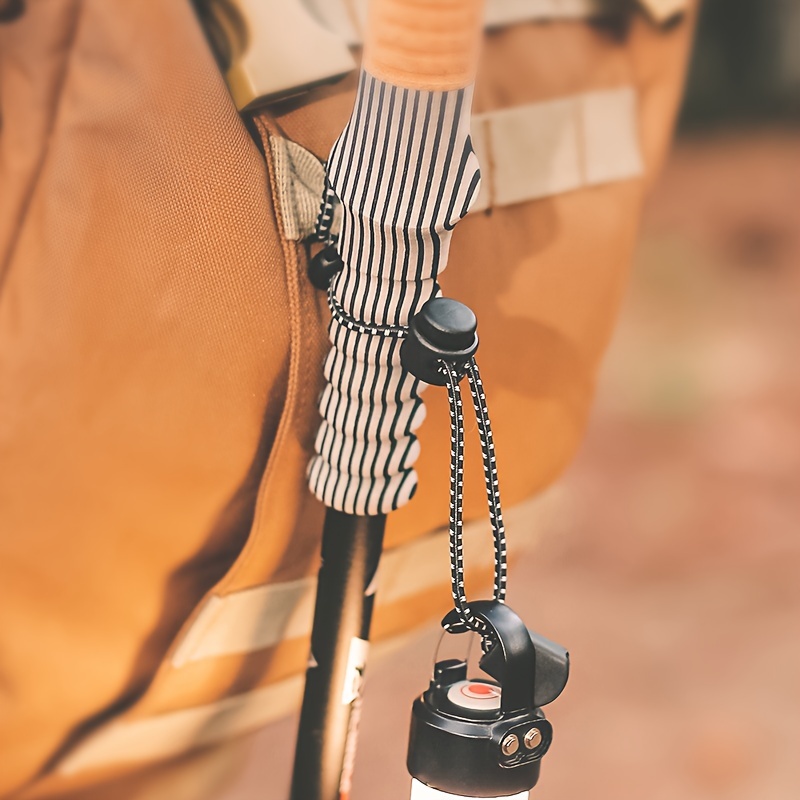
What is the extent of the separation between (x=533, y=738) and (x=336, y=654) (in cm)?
8

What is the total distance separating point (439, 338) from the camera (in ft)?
0.98

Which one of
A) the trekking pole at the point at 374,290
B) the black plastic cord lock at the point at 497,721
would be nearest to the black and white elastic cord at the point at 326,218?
the trekking pole at the point at 374,290

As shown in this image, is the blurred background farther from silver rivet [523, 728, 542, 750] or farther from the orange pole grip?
the orange pole grip

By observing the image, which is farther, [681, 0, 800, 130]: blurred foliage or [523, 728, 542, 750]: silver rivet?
[681, 0, 800, 130]: blurred foliage

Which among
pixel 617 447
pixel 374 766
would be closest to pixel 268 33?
pixel 374 766

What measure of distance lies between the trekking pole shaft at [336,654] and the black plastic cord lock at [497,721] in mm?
49

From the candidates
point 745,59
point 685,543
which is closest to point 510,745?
point 685,543

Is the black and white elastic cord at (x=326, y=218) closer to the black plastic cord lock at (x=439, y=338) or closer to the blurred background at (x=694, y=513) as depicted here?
the black plastic cord lock at (x=439, y=338)

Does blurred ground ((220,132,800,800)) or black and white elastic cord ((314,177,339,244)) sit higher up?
black and white elastic cord ((314,177,339,244))

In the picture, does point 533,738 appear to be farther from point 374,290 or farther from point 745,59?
point 745,59

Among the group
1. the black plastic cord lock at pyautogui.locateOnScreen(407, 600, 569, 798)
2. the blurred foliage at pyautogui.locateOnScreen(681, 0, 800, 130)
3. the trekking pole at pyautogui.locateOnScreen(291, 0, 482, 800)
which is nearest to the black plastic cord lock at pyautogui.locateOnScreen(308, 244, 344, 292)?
the trekking pole at pyautogui.locateOnScreen(291, 0, 482, 800)

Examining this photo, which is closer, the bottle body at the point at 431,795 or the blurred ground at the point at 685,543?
the bottle body at the point at 431,795

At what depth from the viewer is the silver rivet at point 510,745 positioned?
30 cm

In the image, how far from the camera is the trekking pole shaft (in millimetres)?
349
